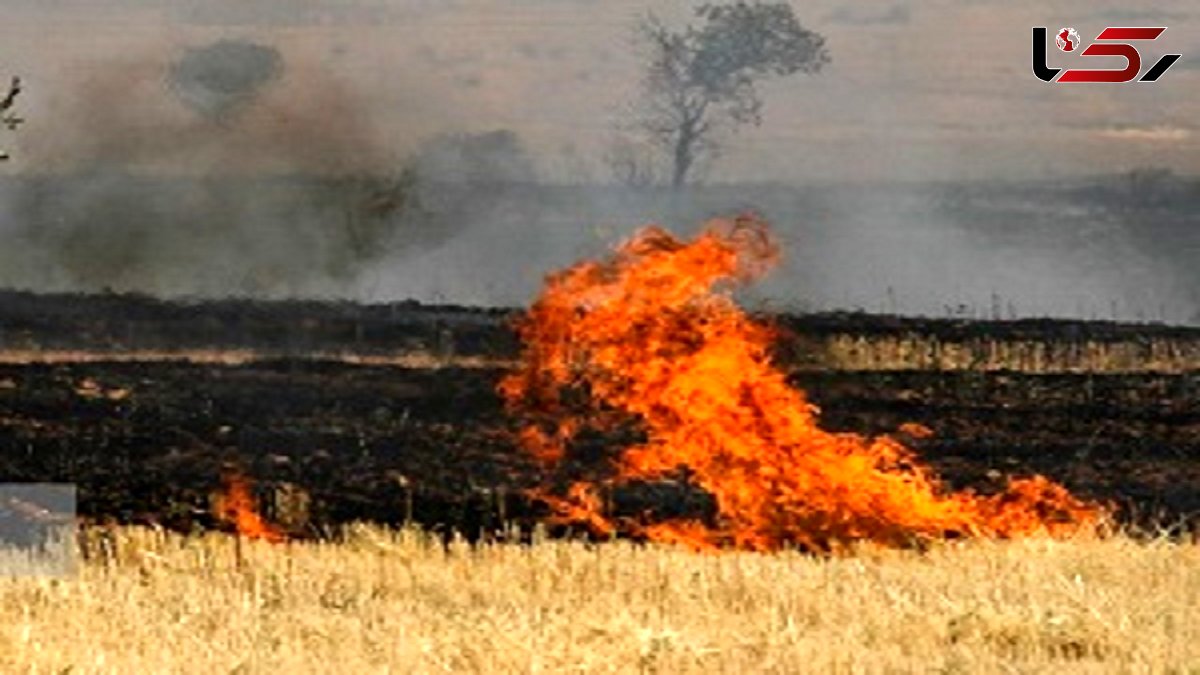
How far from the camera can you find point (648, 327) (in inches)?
918

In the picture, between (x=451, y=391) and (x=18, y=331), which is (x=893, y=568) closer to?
(x=451, y=391)

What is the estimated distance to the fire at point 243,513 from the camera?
812 inches

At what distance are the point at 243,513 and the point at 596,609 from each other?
796cm

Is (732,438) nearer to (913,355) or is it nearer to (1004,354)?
(913,355)

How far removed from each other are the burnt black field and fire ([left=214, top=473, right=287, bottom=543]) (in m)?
0.23

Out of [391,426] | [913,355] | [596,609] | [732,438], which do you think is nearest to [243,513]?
[732,438]

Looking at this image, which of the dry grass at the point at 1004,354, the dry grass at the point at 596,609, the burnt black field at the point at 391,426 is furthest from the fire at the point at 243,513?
the dry grass at the point at 1004,354

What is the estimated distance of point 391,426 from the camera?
104 ft

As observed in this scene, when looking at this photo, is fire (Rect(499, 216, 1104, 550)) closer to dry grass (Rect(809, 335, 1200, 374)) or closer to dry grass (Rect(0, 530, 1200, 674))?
dry grass (Rect(0, 530, 1200, 674))

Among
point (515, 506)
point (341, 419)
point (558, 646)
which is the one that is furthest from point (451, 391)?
point (558, 646)

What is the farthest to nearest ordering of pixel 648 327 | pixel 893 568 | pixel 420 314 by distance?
pixel 420 314 → pixel 648 327 → pixel 893 568

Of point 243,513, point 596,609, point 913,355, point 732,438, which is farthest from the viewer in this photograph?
point 913,355

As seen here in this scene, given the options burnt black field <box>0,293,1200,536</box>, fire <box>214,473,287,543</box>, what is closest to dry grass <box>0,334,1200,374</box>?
burnt black field <box>0,293,1200,536</box>

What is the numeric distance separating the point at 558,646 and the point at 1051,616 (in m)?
3.44
